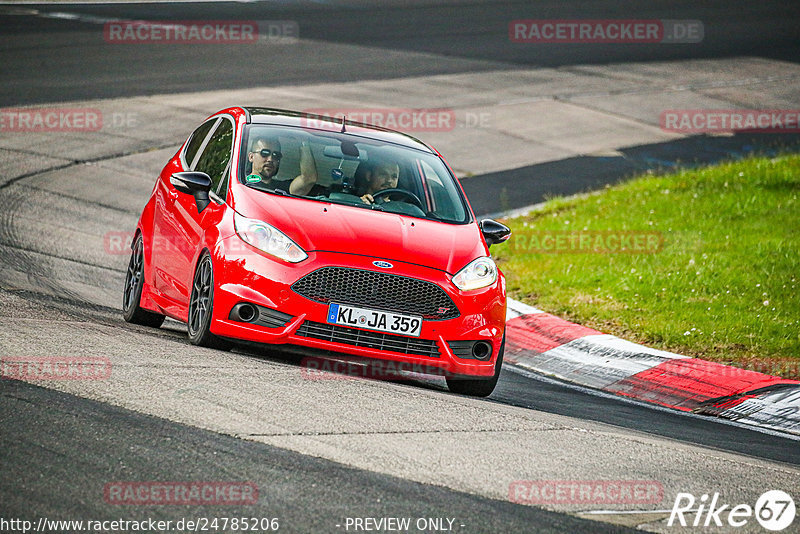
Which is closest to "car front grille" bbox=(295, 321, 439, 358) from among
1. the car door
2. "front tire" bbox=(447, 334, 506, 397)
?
"front tire" bbox=(447, 334, 506, 397)

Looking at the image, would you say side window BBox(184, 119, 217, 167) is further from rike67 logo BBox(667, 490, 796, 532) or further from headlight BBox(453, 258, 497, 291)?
Answer: rike67 logo BBox(667, 490, 796, 532)

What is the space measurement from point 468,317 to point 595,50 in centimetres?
2313

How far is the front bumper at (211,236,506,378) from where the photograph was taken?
7.20 meters

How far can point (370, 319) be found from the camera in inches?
285

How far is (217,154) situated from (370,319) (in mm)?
2231

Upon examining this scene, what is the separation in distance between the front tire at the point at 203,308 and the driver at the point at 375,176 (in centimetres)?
131

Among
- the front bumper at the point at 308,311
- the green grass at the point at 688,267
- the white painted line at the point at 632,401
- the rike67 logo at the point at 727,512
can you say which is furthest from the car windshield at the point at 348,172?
the rike67 logo at the point at 727,512

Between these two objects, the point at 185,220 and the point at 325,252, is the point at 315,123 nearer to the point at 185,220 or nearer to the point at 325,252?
Result: the point at 185,220

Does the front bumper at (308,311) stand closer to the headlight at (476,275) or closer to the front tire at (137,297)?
the headlight at (476,275)

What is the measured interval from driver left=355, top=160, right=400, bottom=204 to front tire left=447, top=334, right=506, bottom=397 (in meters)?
1.45

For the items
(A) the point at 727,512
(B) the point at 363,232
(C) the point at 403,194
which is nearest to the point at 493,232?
(C) the point at 403,194

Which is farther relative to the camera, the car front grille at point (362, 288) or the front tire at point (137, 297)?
the front tire at point (137, 297)

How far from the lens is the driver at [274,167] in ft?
26.5

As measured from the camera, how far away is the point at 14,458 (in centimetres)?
479
